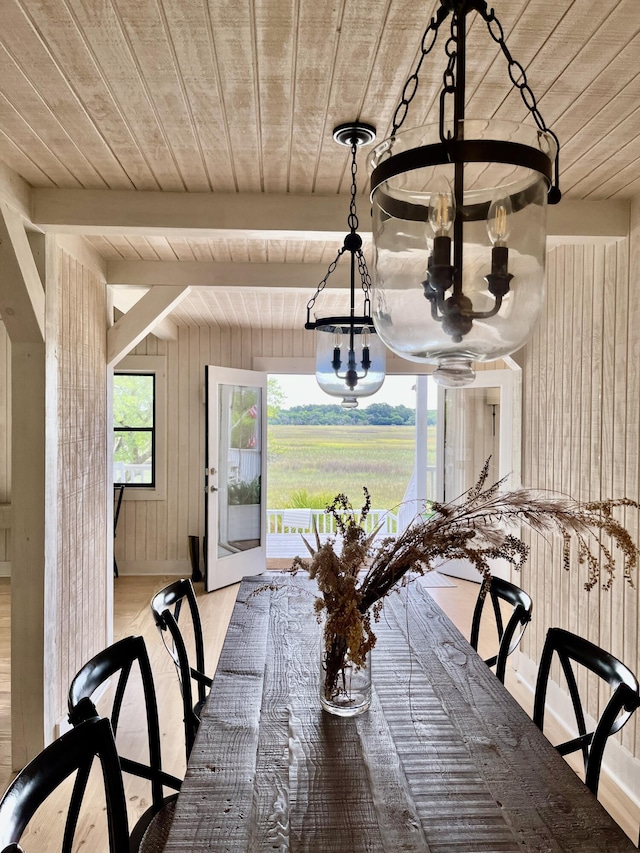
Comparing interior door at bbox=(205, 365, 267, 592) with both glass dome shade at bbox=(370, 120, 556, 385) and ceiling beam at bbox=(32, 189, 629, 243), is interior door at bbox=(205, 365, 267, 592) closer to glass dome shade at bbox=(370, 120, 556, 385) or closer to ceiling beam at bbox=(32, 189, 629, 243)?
ceiling beam at bbox=(32, 189, 629, 243)

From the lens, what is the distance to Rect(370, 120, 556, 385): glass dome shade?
0.75m

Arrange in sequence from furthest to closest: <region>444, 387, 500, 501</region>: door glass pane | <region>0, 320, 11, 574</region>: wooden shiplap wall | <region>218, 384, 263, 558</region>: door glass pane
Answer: <region>0, 320, 11, 574</region>: wooden shiplap wall
<region>218, 384, 263, 558</region>: door glass pane
<region>444, 387, 500, 501</region>: door glass pane

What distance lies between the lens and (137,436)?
637 centimetres

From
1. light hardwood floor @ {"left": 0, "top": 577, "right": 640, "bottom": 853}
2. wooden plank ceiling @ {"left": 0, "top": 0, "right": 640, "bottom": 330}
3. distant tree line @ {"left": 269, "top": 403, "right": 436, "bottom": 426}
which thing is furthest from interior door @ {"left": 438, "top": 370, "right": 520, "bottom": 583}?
distant tree line @ {"left": 269, "top": 403, "right": 436, "bottom": 426}

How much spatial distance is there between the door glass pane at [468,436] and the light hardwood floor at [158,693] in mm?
1016

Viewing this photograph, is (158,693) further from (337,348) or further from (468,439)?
(468,439)

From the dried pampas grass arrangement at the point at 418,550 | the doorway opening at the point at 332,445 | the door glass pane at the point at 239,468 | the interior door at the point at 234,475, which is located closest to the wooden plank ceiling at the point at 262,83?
the dried pampas grass arrangement at the point at 418,550

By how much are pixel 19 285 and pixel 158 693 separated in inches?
90.8

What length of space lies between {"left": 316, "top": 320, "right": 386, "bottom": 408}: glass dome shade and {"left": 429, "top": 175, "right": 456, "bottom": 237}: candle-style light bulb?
1344 millimetres

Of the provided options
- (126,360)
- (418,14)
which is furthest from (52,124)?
(126,360)

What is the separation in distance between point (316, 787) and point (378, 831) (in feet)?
0.55

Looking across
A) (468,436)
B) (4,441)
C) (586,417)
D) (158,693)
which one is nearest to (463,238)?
(586,417)

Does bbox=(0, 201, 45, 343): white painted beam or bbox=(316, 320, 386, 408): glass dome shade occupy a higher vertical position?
bbox=(0, 201, 45, 343): white painted beam

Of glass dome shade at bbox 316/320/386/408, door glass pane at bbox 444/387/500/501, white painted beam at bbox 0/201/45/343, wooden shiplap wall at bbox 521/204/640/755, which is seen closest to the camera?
glass dome shade at bbox 316/320/386/408
